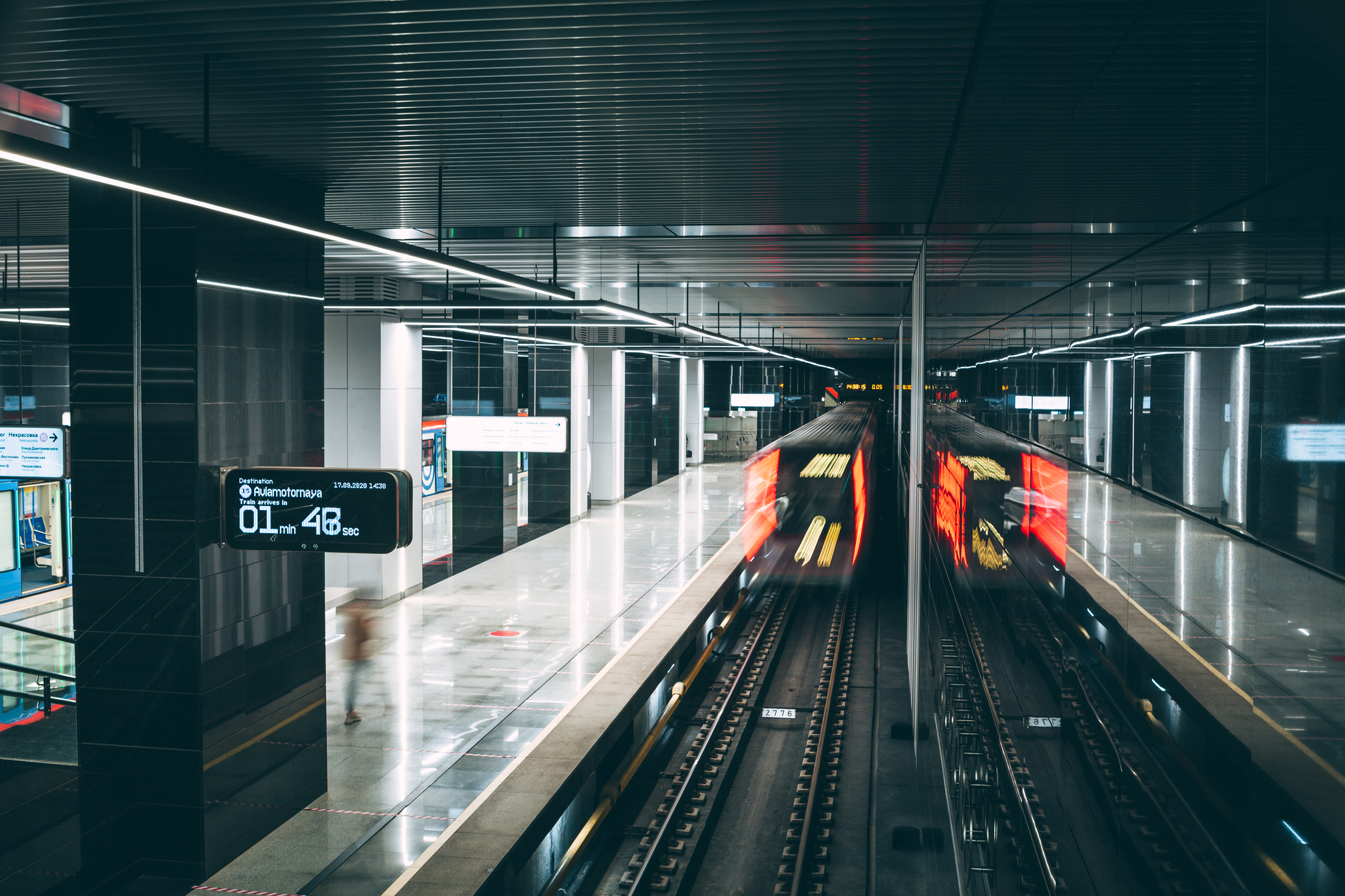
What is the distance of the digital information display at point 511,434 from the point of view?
1627 cm

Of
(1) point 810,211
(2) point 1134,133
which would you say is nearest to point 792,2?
(2) point 1134,133

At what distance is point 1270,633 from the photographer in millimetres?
1079

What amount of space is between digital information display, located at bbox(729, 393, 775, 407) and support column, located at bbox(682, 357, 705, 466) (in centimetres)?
236

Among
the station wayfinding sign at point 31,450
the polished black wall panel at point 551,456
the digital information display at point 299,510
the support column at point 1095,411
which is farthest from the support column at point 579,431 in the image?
the support column at point 1095,411

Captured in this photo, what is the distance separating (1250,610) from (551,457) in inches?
914

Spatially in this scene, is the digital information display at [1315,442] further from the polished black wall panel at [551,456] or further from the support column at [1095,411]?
the polished black wall panel at [551,456]

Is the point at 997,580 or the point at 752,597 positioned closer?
the point at 997,580

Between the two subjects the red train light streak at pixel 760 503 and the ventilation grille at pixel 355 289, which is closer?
the ventilation grille at pixel 355 289

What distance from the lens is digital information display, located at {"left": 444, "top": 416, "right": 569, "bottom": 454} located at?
1627cm

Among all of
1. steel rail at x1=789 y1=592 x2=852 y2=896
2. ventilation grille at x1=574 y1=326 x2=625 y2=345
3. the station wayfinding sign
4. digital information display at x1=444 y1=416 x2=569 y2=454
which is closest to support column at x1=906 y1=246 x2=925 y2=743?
steel rail at x1=789 y1=592 x2=852 y2=896

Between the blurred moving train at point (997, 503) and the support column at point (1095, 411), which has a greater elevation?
the support column at point (1095, 411)

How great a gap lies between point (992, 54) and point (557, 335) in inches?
781

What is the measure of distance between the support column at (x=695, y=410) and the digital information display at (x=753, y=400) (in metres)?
2.36

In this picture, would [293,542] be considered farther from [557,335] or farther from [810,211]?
[557,335]
